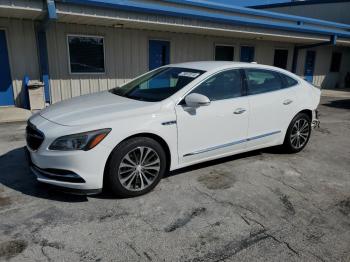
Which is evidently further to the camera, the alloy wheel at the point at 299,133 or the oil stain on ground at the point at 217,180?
the alloy wheel at the point at 299,133

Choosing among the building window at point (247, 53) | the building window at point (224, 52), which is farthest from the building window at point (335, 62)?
the building window at point (224, 52)

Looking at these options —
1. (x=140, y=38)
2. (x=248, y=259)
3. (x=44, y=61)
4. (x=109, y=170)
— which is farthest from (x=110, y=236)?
(x=140, y=38)

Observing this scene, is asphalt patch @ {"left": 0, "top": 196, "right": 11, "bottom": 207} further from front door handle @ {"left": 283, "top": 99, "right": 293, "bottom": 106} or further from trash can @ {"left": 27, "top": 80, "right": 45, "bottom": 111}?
trash can @ {"left": 27, "top": 80, "right": 45, "bottom": 111}

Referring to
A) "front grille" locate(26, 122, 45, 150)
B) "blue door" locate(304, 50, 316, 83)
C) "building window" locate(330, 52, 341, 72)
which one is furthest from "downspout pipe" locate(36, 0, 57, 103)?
"building window" locate(330, 52, 341, 72)

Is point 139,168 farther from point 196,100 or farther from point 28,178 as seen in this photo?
point 28,178

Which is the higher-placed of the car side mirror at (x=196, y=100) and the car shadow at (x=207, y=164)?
the car side mirror at (x=196, y=100)

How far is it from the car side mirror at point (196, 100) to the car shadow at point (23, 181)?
1729mm

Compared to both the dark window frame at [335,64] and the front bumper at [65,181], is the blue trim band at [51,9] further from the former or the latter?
the dark window frame at [335,64]

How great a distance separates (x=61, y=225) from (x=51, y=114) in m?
1.39

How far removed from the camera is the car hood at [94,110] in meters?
3.53

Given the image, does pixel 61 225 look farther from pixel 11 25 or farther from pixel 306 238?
pixel 11 25

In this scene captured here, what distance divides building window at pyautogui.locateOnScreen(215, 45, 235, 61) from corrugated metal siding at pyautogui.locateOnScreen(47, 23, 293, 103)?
0.31 meters

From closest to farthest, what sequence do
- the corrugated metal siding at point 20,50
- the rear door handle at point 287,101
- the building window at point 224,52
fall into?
the rear door handle at point 287,101
the corrugated metal siding at point 20,50
the building window at point 224,52

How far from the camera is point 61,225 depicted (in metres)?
3.16
